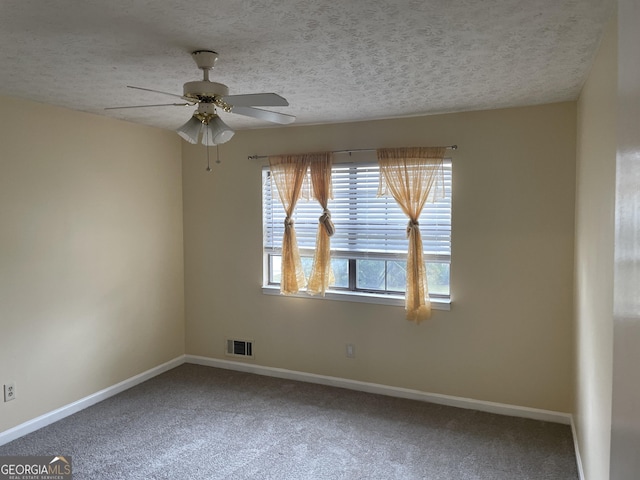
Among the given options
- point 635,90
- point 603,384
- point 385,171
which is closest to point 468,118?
point 385,171

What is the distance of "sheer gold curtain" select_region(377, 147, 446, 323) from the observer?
3.74m

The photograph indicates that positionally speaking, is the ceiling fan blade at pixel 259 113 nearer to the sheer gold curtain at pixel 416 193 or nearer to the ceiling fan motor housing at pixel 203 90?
the ceiling fan motor housing at pixel 203 90

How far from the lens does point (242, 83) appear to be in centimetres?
285

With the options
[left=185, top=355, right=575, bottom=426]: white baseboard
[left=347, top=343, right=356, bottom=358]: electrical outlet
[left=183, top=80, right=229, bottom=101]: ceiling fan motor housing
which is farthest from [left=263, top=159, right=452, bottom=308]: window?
[left=183, top=80, right=229, bottom=101]: ceiling fan motor housing

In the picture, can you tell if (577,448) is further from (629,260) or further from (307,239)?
(629,260)

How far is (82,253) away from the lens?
375cm

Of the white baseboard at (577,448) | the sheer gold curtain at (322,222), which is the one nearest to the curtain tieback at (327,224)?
the sheer gold curtain at (322,222)

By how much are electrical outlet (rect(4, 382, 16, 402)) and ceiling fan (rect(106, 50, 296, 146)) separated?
2.22m

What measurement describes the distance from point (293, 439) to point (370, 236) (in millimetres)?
1747

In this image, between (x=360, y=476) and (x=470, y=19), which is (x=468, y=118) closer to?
(x=470, y=19)

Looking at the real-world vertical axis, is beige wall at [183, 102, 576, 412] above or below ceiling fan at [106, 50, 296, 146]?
below

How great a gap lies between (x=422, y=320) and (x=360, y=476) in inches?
55.8

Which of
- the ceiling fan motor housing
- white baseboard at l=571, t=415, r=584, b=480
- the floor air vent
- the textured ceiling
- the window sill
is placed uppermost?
the textured ceiling

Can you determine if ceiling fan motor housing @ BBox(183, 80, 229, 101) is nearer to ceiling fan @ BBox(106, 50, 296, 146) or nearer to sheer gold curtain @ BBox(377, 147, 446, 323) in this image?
ceiling fan @ BBox(106, 50, 296, 146)
